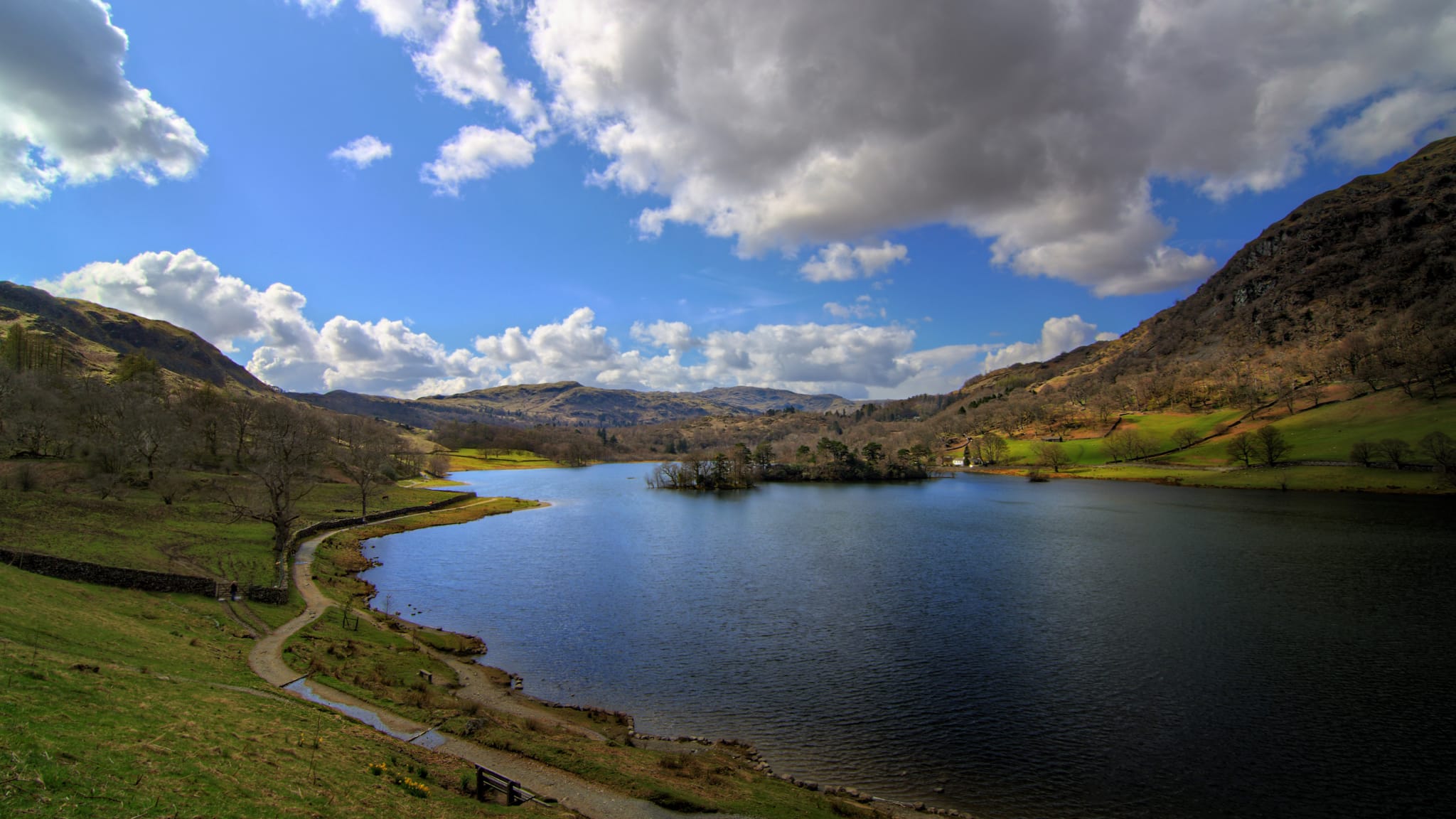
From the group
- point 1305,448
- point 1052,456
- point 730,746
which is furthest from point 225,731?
point 1052,456

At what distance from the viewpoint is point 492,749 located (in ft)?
66.1

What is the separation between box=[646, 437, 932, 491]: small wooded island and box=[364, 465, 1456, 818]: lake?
83.7m

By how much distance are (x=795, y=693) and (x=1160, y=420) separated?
647 feet

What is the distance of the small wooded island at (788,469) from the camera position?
156 metres

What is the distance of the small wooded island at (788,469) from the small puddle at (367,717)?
431 ft

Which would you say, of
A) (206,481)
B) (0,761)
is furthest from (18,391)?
(0,761)

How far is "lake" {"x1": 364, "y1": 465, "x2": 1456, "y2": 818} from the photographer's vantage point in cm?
2120

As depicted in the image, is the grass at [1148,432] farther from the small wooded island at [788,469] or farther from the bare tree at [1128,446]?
the small wooded island at [788,469]

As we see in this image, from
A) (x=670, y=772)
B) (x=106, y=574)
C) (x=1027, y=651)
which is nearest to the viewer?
(x=670, y=772)

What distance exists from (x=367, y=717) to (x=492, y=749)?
A: 16.8ft

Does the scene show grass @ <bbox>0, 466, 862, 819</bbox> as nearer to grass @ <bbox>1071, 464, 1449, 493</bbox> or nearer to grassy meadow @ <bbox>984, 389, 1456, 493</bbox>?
grass @ <bbox>1071, 464, 1449, 493</bbox>

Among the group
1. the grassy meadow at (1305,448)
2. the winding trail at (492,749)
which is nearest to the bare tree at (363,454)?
the winding trail at (492,749)

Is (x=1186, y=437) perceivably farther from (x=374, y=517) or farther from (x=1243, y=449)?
(x=374, y=517)

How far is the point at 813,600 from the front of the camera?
4375 cm
